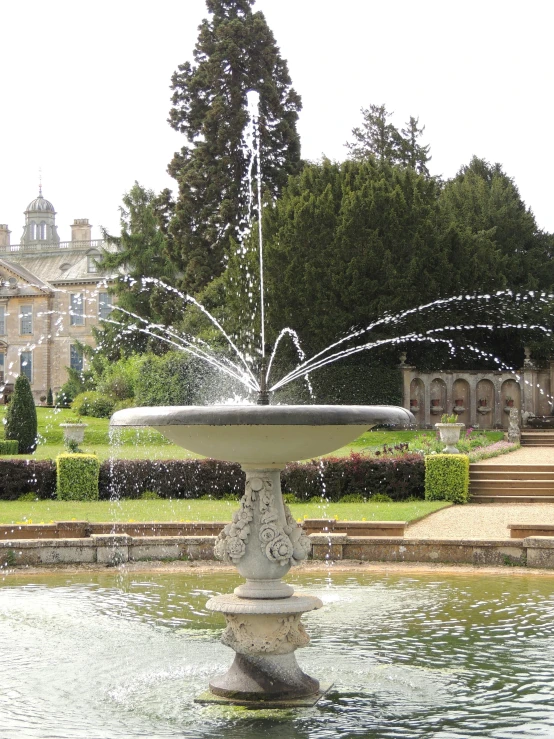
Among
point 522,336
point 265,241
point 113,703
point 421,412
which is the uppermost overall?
point 265,241

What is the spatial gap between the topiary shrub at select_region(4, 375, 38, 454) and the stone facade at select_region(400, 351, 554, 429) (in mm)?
11742

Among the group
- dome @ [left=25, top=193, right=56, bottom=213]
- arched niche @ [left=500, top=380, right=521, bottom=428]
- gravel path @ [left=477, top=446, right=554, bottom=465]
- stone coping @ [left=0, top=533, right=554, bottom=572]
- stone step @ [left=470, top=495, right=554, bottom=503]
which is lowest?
stone coping @ [left=0, top=533, right=554, bottom=572]

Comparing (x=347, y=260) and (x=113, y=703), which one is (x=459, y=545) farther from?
(x=347, y=260)

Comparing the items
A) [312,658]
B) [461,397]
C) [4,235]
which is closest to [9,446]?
[461,397]

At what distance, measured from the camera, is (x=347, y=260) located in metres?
32.7

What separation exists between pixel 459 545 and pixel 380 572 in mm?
1003

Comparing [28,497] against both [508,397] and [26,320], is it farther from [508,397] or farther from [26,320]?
[26,320]

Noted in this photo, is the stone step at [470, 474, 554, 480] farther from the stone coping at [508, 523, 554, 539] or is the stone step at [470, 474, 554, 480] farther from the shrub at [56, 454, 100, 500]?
the stone coping at [508, 523, 554, 539]

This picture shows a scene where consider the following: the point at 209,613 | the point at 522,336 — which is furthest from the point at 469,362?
the point at 209,613

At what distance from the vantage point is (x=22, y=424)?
26984 mm

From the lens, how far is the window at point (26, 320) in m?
76.6

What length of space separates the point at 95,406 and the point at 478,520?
24.1 metres

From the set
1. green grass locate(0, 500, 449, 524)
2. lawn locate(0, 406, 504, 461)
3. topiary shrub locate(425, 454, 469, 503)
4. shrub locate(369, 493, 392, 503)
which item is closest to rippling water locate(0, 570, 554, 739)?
green grass locate(0, 500, 449, 524)

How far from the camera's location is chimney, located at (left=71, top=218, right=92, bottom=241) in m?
88.0
